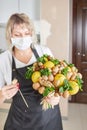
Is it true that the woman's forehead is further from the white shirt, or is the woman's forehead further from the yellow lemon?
the yellow lemon

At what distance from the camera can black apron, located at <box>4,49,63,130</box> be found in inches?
49.3

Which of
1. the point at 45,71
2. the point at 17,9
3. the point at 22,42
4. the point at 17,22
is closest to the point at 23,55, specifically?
the point at 22,42

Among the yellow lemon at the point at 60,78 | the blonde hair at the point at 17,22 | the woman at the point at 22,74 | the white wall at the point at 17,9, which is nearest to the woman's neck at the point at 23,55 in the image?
the woman at the point at 22,74

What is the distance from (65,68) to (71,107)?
2.64 meters

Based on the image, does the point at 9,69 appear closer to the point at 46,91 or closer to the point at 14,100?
the point at 14,100

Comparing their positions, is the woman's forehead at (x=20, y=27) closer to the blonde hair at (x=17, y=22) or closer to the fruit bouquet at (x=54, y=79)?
the blonde hair at (x=17, y=22)

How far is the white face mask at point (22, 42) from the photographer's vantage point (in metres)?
1.24

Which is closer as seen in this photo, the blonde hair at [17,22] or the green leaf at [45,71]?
the green leaf at [45,71]

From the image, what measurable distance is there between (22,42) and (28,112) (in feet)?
1.33

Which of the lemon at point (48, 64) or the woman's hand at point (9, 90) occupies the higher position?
the lemon at point (48, 64)

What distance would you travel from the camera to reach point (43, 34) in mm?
2922

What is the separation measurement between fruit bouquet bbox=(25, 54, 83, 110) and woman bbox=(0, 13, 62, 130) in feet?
0.66

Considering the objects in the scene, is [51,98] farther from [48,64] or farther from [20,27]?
[20,27]

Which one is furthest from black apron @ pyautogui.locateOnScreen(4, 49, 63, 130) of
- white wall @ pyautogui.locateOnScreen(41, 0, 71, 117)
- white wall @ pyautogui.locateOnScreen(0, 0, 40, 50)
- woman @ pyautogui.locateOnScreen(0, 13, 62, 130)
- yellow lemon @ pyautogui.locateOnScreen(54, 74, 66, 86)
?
white wall @ pyautogui.locateOnScreen(0, 0, 40, 50)
